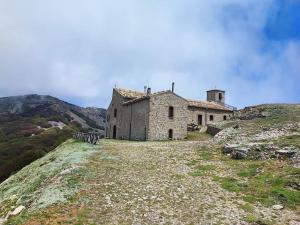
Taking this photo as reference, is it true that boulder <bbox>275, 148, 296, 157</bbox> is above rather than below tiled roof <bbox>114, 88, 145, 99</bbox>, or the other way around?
below

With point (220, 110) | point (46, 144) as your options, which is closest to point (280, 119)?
point (220, 110)

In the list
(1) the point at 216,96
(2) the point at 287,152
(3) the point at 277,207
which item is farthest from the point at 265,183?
(1) the point at 216,96

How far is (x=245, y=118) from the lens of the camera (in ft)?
187

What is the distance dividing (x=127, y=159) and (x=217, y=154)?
8.10 meters

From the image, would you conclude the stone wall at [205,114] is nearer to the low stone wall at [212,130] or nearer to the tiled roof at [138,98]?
the tiled roof at [138,98]

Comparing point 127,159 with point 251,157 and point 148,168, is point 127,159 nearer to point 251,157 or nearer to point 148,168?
point 148,168

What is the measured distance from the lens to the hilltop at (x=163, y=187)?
20.2 metres

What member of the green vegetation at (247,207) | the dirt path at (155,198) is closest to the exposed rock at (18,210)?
the dirt path at (155,198)

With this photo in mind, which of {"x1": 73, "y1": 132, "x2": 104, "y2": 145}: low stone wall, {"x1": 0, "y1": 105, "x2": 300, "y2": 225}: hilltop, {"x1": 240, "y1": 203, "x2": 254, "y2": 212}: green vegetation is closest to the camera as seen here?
{"x1": 0, "y1": 105, "x2": 300, "y2": 225}: hilltop

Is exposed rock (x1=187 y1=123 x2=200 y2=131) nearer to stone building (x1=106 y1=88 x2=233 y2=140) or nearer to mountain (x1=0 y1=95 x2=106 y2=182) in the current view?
stone building (x1=106 y1=88 x2=233 y2=140)

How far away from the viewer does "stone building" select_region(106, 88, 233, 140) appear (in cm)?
5328

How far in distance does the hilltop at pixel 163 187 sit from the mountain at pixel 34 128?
19664mm

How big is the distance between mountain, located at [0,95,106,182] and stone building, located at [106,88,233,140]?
36.2ft

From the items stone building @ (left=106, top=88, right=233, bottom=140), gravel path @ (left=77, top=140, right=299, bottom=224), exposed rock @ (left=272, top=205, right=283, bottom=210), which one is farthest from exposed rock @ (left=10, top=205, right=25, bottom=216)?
stone building @ (left=106, top=88, right=233, bottom=140)
